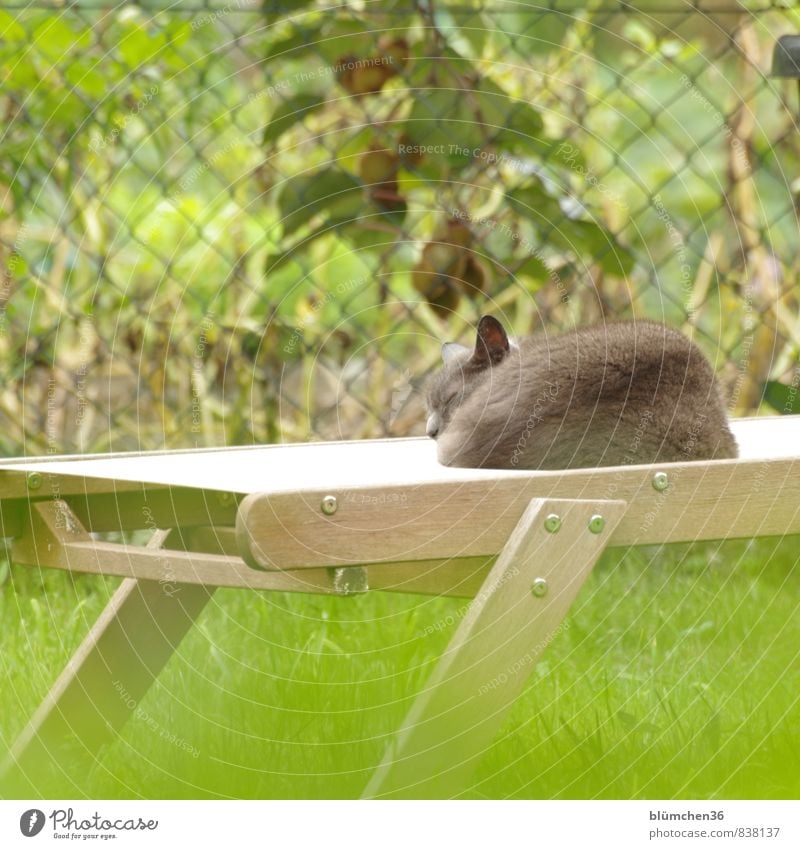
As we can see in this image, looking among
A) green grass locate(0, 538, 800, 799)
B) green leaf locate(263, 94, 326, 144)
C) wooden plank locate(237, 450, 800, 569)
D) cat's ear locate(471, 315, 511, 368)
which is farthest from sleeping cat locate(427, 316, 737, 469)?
green leaf locate(263, 94, 326, 144)

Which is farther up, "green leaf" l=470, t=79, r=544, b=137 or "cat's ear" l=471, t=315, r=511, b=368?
"green leaf" l=470, t=79, r=544, b=137

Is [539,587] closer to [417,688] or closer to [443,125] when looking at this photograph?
[417,688]

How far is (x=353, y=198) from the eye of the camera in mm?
2207

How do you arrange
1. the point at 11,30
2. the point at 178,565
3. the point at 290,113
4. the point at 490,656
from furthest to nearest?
1. the point at 11,30
2. the point at 290,113
3. the point at 178,565
4. the point at 490,656

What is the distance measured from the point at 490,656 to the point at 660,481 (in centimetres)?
28

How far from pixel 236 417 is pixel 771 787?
4.52 ft

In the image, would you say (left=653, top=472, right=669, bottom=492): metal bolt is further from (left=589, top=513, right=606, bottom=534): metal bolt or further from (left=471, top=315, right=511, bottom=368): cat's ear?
(left=471, top=315, right=511, bottom=368): cat's ear

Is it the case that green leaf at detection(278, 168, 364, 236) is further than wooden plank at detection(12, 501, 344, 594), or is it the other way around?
green leaf at detection(278, 168, 364, 236)

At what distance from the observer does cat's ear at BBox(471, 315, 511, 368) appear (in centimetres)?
175

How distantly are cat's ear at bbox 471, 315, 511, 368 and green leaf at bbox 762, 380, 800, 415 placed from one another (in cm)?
84

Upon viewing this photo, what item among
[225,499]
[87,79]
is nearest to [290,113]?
[87,79]

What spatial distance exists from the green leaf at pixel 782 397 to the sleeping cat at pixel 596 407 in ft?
2.55

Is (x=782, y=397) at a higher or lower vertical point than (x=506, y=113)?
→ lower

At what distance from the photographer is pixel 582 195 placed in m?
2.50
